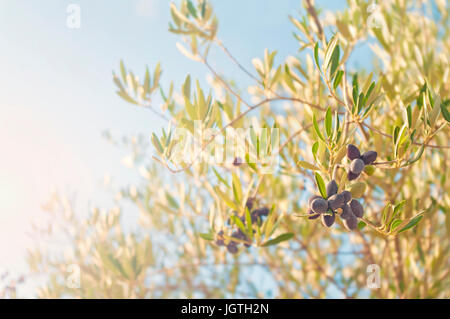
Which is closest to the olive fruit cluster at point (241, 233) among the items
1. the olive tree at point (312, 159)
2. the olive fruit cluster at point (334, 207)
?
the olive tree at point (312, 159)

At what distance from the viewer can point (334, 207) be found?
778mm

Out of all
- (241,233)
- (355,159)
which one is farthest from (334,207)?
(241,233)

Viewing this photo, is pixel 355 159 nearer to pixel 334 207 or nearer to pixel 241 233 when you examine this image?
pixel 334 207

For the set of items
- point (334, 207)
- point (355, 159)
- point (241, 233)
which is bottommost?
point (241, 233)

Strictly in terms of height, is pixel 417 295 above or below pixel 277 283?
above

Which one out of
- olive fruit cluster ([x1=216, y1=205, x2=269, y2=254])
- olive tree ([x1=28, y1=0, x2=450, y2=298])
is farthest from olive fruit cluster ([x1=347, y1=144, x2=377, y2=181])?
olive fruit cluster ([x1=216, y1=205, x2=269, y2=254])

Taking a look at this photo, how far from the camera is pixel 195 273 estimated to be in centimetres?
308

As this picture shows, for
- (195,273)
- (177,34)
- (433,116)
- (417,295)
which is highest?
(177,34)

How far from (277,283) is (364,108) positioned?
70.9 inches

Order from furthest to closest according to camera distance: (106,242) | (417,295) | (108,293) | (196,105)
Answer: (106,242) < (108,293) < (417,295) < (196,105)

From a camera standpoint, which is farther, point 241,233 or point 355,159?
point 241,233

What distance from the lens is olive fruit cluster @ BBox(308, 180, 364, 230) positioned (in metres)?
0.78
